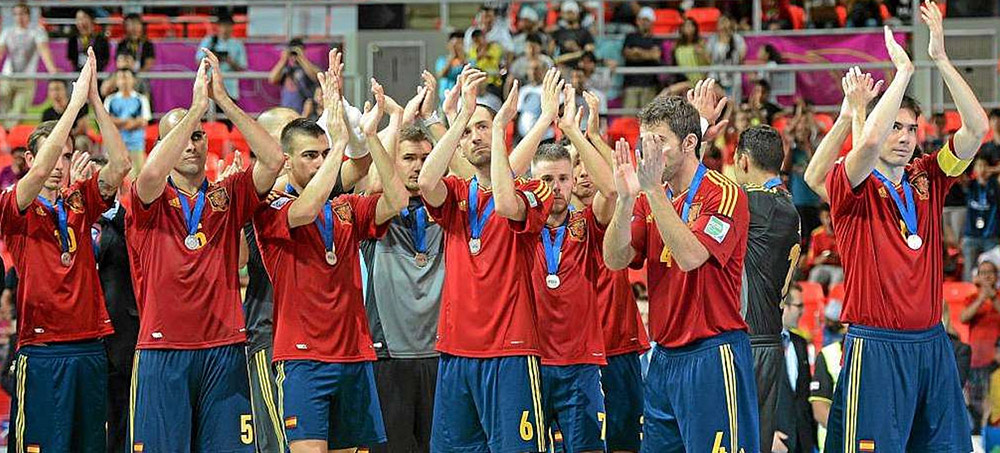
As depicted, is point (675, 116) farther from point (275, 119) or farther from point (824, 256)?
point (824, 256)

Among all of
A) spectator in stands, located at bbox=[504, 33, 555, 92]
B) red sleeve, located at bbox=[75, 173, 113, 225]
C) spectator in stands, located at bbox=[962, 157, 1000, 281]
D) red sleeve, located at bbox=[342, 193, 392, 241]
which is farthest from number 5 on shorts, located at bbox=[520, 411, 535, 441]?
spectator in stands, located at bbox=[962, 157, 1000, 281]

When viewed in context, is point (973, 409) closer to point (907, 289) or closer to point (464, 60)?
point (907, 289)

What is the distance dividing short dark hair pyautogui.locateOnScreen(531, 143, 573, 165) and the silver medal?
204cm

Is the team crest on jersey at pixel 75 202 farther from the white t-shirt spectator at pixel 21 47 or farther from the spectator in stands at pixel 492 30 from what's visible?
the white t-shirt spectator at pixel 21 47

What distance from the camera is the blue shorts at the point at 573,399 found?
803 cm

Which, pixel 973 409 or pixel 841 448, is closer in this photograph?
pixel 841 448

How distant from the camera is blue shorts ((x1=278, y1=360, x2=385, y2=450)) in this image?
7.58 m

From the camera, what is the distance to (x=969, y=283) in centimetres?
1477

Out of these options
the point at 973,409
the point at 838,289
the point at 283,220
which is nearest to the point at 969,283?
the point at 838,289

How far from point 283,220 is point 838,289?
7773mm

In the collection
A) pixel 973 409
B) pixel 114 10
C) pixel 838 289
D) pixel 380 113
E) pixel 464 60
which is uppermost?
pixel 114 10

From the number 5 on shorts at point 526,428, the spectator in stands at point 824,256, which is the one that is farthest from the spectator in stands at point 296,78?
the number 5 on shorts at point 526,428

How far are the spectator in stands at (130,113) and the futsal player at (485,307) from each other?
912 centimetres

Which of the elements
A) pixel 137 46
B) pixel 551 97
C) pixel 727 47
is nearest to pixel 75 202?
pixel 551 97
